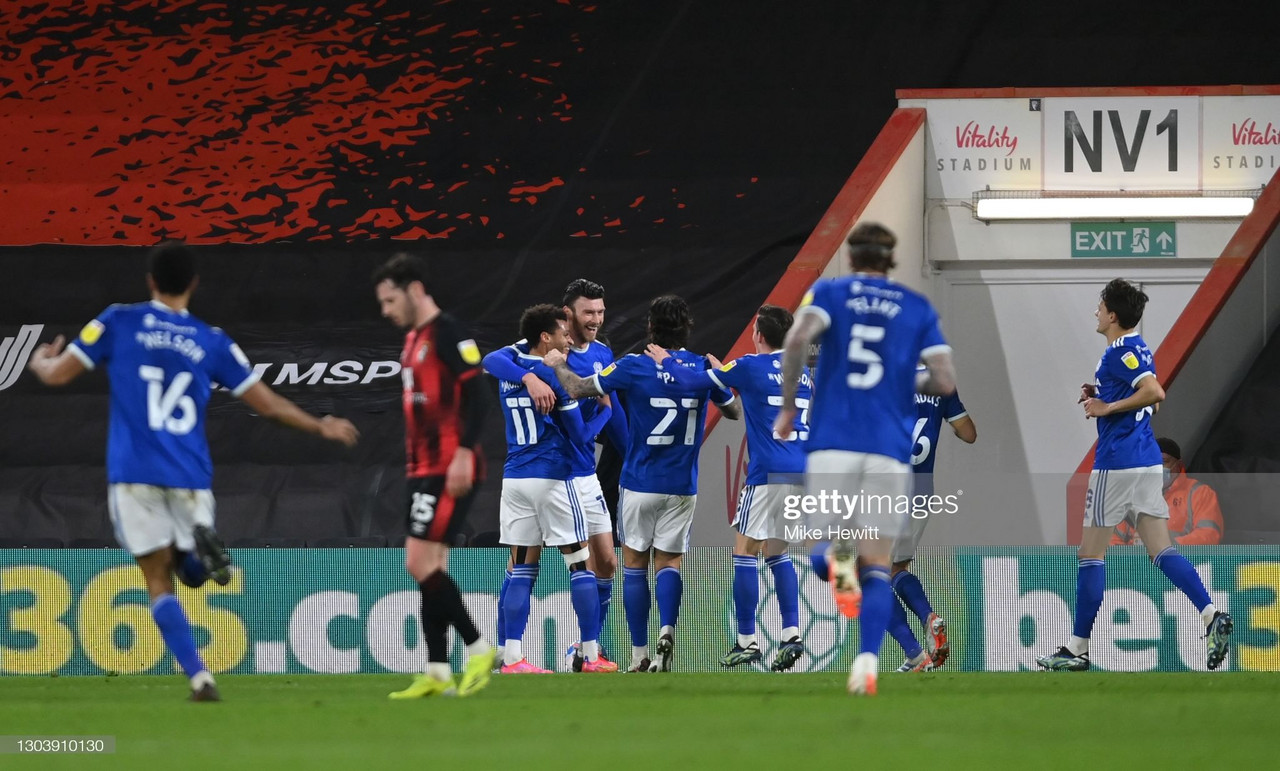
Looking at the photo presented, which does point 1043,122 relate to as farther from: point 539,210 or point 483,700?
point 483,700

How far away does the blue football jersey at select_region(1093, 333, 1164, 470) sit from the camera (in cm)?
976

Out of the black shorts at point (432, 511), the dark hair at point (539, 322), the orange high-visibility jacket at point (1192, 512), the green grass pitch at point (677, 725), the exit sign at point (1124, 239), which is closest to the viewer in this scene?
the green grass pitch at point (677, 725)

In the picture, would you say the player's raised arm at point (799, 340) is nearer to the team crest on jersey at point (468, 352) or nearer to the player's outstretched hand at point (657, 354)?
the team crest on jersey at point (468, 352)

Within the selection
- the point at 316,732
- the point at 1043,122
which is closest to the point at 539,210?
the point at 1043,122

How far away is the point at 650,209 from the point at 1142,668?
6.16m

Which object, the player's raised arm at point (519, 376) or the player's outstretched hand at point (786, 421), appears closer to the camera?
the player's outstretched hand at point (786, 421)

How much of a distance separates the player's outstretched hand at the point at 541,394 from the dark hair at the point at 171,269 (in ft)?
9.60

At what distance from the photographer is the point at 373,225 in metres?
15.2

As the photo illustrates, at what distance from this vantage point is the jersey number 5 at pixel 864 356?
22.3 feet

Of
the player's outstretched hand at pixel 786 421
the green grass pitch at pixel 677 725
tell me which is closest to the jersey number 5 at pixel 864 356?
the player's outstretched hand at pixel 786 421

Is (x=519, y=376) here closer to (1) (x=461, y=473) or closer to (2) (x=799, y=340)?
(1) (x=461, y=473)

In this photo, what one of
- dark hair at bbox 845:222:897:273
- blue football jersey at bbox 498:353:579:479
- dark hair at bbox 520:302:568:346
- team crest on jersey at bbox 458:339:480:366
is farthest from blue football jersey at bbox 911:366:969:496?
team crest on jersey at bbox 458:339:480:366

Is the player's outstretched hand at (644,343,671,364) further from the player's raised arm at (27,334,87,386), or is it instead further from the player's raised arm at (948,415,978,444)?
the player's raised arm at (27,334,87,386)

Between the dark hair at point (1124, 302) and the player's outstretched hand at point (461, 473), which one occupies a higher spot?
the dark hair at point (1124, 302)
